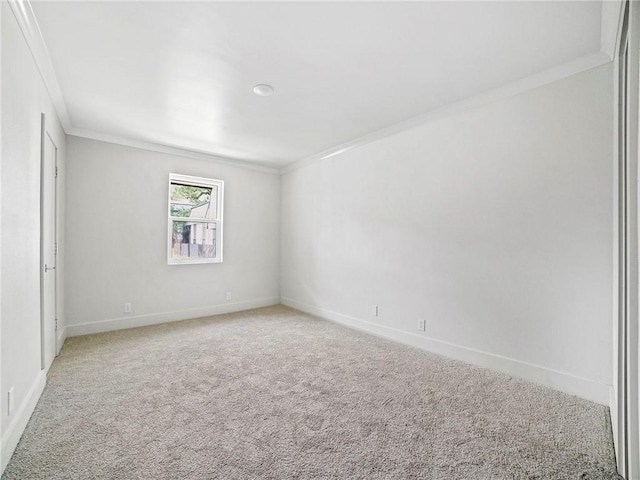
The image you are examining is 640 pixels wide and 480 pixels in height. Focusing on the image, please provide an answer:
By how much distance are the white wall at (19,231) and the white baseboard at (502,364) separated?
10.5 ft

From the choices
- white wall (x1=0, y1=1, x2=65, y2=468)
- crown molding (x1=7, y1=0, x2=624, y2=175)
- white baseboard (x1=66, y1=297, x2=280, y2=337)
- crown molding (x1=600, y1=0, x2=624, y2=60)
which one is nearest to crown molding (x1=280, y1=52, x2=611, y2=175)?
crown molding (x1=7, y1=0, x2=624, y2=175)

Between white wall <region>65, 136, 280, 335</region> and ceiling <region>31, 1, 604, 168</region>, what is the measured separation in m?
0.73

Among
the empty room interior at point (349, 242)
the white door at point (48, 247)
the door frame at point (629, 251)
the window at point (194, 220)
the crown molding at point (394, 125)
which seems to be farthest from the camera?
the window at point (194, 220)

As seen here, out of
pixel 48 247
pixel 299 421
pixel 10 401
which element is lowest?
pixel 299 421

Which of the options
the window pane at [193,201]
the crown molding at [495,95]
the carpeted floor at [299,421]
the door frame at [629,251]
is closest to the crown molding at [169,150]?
the window pane at [193,201]

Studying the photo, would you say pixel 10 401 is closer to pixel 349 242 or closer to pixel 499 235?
pixel 349 242


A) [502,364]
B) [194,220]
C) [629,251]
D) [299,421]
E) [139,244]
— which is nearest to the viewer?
[629,251]

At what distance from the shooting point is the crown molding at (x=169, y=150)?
389 cm

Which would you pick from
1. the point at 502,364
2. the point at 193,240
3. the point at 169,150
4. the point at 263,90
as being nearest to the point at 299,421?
the point at 502,364

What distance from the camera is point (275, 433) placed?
1.94 m

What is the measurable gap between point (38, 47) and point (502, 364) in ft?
14.3

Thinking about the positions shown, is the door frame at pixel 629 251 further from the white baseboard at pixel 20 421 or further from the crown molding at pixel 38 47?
the crown molding at pixel 38 47

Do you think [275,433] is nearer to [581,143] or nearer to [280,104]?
[280,104]

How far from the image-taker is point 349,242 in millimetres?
4379
